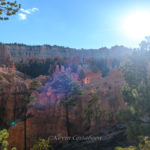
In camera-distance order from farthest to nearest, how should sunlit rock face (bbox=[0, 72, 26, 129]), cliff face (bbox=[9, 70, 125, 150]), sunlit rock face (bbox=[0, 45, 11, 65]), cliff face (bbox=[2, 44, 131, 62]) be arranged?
cliff face (bbox=[2, 44, 131, 62]) < sunlit rock face (bbox=[0, 45, 11, 65]) < sunlit rock face (bbox=[0, 72, 26, 129]) < cliff face (bbox=[9, 70, 125, 150])

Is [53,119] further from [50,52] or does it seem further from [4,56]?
[50,52]

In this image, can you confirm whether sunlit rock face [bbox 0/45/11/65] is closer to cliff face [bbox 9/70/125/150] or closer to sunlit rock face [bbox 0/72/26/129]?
sunlit rock face [bbox 0/72/26/129]

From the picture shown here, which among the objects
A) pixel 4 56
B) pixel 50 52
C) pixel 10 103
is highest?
pixel 50 52

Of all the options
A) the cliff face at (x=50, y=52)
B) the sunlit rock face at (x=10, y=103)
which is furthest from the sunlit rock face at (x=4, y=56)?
the sunlit rock face at (x=10, y=103)

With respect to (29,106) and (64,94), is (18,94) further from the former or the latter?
(64,94)

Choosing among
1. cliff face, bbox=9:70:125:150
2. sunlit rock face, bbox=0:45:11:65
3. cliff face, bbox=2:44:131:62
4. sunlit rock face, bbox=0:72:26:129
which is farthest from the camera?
cliff face, bbox=2:44:131:62

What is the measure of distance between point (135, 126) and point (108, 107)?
14873 millimetres

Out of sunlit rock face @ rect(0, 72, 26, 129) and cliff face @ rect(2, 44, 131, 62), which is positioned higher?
cliff face @ rect(2, 44, 131, 62)

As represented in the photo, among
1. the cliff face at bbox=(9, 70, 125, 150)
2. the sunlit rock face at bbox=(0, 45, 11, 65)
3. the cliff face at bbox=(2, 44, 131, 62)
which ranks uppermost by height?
the cliff face at bbox=(2, 44, 131, 62)

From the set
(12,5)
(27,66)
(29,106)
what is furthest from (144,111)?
(27,66)

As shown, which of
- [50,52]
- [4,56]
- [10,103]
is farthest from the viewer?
[50,52]

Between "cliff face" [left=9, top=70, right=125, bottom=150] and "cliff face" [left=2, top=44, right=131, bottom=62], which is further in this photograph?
"cliff face" [left=2, top=44, right=131, bottom=62]

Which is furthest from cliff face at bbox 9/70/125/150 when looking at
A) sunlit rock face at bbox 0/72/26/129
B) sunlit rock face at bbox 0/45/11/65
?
sunlit rock face at bbox 0/45/11/65

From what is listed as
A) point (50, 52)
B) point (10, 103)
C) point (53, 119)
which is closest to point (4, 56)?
point (50, 52)
